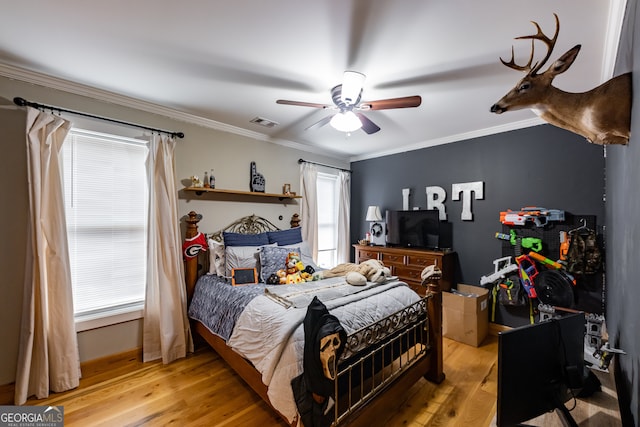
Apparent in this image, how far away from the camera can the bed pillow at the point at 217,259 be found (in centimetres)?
289

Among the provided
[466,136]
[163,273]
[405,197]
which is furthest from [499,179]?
[163,273]

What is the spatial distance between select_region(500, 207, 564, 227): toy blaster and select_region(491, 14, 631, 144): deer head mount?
211 cm

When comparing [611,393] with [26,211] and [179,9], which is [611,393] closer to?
[179,9]

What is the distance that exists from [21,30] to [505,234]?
15.1ft

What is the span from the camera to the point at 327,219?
474 centimetres

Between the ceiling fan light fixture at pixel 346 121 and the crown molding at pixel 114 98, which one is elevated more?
the crown molding at pixel 114 98

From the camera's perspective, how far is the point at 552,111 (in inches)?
47.3

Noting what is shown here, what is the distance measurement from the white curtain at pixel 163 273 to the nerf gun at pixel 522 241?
3.73 metres

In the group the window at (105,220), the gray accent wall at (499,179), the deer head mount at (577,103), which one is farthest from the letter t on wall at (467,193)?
the window at (105,220)

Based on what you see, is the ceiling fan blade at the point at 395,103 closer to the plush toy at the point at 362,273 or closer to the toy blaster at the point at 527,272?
the plush toy at the point at 362,273

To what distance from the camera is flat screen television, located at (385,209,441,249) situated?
3622mm

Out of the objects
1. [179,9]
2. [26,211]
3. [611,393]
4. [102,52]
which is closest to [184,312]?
[26,211]

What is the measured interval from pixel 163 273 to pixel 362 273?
2.01m

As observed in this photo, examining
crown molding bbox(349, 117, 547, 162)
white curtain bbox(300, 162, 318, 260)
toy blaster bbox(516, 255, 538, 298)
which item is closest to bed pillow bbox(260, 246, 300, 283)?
white curtain bbox(300, 162, 318, 260)
